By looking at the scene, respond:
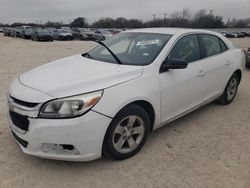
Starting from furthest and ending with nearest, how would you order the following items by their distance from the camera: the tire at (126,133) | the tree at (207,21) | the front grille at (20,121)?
the tree at (207,21)
the tire at (126,133)
the front grille at (20,121)

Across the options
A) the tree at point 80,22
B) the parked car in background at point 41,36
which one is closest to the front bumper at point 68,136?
the parked car in background at point 41,36

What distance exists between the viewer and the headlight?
2801 mm

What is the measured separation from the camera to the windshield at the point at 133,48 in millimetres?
3740

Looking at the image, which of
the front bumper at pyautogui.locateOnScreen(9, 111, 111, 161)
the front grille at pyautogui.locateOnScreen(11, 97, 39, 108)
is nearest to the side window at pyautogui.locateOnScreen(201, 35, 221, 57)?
the front bumper at pyautogui.locateOnScreen(9, 111, 111, 161)

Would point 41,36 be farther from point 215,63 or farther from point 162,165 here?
point 162,165

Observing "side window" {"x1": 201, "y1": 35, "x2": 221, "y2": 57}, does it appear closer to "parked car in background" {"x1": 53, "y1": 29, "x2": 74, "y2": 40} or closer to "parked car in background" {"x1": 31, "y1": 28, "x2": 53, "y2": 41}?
"parked car in background" {"x1": 31, "y1": 28, "x2": 53, "y2": 41}

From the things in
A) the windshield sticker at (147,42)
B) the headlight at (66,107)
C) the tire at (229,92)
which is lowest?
the tire at (229,92)

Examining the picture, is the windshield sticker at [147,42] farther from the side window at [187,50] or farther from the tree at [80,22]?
the tree at [80,22]

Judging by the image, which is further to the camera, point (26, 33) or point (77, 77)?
point (26, 33)

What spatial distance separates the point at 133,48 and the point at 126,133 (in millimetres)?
1397

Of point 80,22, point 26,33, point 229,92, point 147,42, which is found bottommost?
point 229,92

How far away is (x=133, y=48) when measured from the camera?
13.4 ft

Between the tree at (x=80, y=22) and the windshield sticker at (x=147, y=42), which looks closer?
the windshield sticker at (x=147, y=42)

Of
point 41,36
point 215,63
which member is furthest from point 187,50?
point 41,36
